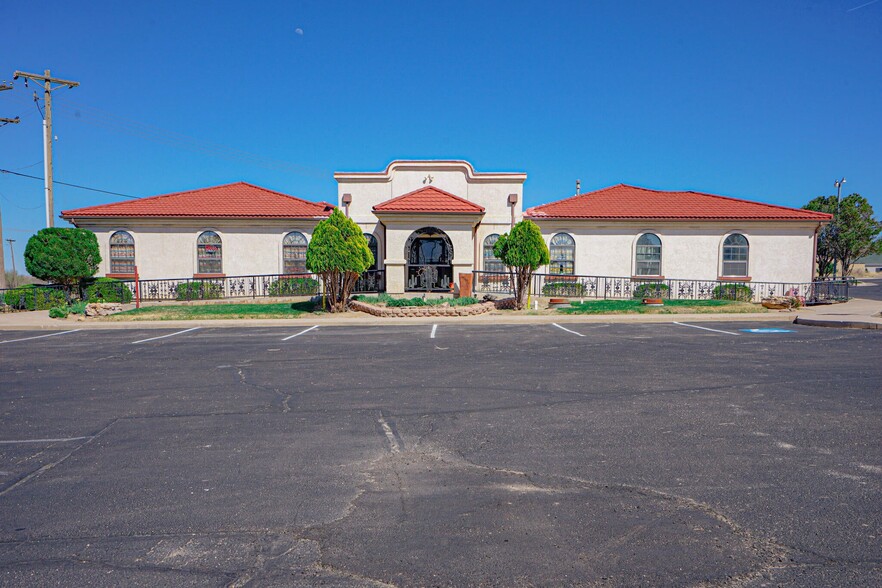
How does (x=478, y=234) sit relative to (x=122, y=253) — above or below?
above

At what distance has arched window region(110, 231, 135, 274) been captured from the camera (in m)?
25.1

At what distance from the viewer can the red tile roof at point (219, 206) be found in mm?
25000

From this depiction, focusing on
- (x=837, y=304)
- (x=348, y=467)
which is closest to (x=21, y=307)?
(x=348, y=467)

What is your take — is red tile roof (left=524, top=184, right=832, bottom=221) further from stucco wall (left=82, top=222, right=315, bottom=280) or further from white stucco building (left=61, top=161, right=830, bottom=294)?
stucco wall (left=82, top=222, right=315, bottom=280)

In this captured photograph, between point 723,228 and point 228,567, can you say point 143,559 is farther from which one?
point 723,228

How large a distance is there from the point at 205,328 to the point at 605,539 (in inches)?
586

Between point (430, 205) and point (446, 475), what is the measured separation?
720 inches

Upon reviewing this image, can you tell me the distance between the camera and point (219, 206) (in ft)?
86.0

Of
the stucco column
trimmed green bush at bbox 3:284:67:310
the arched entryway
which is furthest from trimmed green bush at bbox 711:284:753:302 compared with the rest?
trimmed green bush at bbox 3:284:67:310

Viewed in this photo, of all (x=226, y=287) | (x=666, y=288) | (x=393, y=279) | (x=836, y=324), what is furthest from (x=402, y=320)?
(x=666, y=288)

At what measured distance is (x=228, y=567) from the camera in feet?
9.82

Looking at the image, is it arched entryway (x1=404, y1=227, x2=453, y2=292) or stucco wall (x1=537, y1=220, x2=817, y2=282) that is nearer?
arched entryway (x1=404, y1=227, x2=453, y2=292)

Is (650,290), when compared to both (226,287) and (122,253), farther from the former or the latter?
(122,253)

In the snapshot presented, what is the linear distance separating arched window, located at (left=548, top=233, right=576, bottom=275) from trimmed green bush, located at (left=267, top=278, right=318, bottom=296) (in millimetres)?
11600
